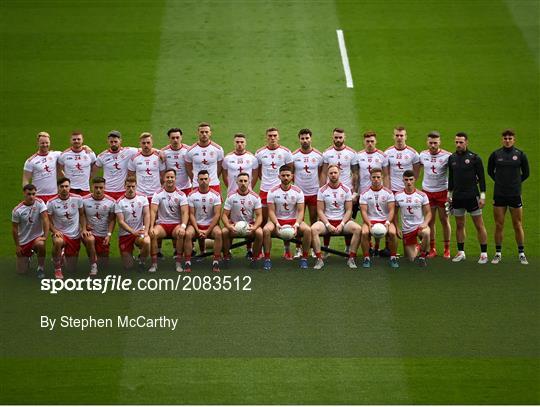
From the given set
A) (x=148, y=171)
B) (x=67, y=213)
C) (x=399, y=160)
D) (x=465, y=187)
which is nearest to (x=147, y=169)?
(x=148, y=171)

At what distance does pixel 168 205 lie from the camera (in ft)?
62.8

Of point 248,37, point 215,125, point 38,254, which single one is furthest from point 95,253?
point 248,37

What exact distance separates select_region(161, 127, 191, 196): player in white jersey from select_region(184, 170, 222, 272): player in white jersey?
1006 mm

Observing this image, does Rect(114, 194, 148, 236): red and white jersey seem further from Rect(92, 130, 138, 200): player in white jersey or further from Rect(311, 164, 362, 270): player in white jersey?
Rect(311, 164, 362, 270): player in white jersey

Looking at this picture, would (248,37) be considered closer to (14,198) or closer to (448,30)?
(448,30)

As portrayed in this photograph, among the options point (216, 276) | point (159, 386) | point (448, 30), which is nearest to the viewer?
point (159, 386)

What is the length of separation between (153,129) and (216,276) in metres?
7.06

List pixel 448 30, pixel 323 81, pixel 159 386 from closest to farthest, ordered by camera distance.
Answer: pixel 159 386 < pixel 323 81 < pixel 448 30

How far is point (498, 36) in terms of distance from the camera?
28547 mm

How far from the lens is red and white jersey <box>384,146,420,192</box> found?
65.1 feet

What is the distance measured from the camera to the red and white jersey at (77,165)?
20078 millimetres

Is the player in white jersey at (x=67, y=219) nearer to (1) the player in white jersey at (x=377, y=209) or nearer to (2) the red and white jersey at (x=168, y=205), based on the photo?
(2) the red and white jersey at (x=168, y=205)

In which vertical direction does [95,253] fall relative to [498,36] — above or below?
below

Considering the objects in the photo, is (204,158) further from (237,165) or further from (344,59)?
(344,59)
